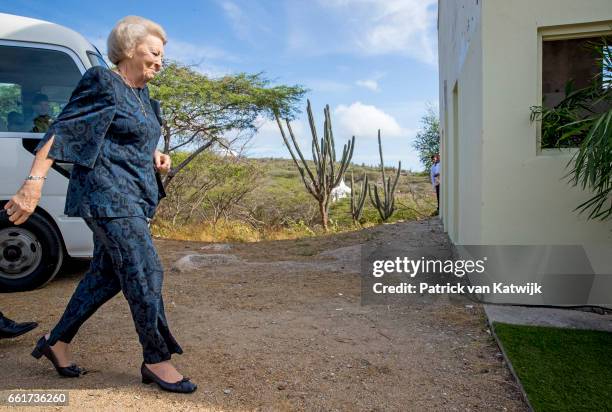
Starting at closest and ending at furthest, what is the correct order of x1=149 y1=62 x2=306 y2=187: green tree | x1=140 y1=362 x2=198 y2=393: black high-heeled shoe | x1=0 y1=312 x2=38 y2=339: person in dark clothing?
x1=140 y1=362 x2=198 y2=393: black high-heeled shoe → x1=0 y1=312 x2=38 y2=339: person in dark clothing → x1=149 y1=62 x2=306 y2=187: green tree

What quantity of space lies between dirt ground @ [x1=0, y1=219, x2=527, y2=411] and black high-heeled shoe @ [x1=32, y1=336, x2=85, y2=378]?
41 mm

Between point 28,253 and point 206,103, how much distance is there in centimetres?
951

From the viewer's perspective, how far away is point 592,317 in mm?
3949

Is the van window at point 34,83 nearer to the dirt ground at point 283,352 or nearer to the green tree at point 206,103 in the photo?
the dirt ground at point 283,352

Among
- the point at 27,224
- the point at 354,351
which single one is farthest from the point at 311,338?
the point at 27,224

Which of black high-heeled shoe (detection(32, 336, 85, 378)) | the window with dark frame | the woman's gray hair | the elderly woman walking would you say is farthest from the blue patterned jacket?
the window with dark frame

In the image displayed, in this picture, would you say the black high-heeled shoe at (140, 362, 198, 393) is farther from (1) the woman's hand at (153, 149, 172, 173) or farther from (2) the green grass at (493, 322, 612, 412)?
(2) the green grass at (493, 322, 612, 412)

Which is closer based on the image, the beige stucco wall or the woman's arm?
the woman's arm

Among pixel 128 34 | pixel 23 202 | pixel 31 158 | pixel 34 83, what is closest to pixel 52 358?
pixel 23 202

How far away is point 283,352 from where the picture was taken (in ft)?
10.6

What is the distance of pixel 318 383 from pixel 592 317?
2.46 meters

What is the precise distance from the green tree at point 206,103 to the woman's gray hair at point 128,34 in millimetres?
10664

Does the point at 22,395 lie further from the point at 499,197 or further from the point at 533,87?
the point at 533,87

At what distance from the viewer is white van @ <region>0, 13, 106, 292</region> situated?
4895 mm
